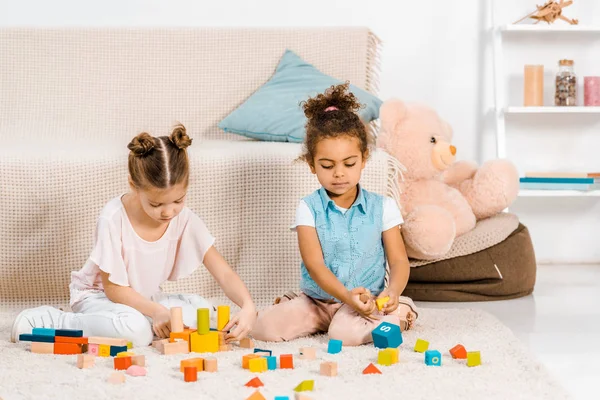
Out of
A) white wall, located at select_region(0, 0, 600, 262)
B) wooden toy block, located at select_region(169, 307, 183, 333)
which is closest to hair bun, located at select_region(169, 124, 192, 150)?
wooden toy block, located at select_region(169, 307, 183, 333)

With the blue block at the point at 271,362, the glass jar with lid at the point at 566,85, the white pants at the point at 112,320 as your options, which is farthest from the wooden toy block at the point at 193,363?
the glass jar with lid at the point at 566,85

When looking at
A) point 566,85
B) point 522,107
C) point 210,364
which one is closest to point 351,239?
point 210,364

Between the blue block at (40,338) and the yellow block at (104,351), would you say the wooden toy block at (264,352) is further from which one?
the blue block at (40,338)

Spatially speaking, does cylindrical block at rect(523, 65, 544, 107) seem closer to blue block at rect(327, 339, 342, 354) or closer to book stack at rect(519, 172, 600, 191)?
book stack at rect(519, 172, 600, 191)

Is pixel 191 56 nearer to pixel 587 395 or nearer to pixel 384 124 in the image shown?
pixel 384 124

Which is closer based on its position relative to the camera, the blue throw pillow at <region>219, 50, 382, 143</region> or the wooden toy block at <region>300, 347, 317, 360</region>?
the wooden toy block at <region>300, 347, 317, 360</region>

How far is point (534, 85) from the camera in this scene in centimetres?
292

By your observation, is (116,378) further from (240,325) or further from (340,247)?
(340,247)

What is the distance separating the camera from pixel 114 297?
5.66 ft

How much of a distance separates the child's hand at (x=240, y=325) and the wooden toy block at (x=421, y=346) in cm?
32

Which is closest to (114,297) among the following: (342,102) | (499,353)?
(342,102)

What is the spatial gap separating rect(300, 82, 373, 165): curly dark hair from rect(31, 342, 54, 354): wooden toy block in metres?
0.63

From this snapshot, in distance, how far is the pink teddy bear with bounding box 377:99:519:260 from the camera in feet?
7.20

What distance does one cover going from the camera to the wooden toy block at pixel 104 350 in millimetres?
1565
